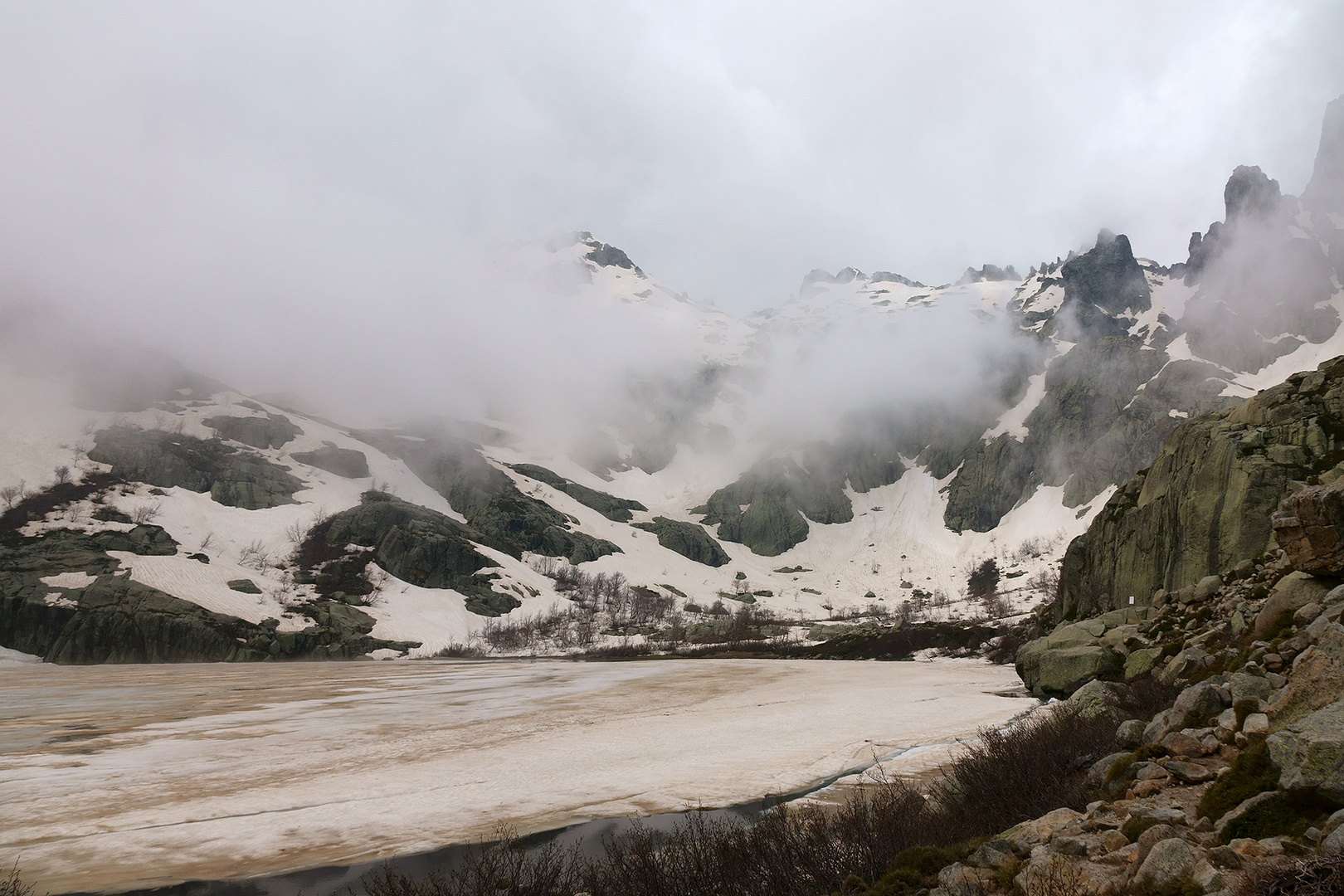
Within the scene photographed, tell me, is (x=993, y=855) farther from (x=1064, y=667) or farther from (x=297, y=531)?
(x=297, y=531)

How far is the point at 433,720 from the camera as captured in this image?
29.4m

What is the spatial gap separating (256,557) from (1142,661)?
14703 centimetres

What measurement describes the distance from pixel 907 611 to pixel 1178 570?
12847 centimetres

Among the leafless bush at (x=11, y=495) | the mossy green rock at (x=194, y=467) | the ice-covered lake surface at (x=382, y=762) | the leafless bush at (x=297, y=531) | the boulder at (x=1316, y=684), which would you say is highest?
the mossy green rock at (x=194, y=467)

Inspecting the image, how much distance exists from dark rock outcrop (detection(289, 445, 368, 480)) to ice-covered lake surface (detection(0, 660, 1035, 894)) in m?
144

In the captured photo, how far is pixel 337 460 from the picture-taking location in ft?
588

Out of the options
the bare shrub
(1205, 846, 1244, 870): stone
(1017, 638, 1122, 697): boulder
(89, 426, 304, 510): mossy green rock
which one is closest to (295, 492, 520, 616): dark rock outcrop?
(89, 426, 304, 510): mossy green rock

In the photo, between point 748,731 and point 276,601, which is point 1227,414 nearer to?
point 748,731

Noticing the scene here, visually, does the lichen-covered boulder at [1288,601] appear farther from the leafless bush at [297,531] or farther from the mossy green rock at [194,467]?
the mossy green rock at [194,467]

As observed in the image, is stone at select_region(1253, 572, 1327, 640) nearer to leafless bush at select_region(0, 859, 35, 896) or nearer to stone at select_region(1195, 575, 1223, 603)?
stone at select_region(1195, 575, 1223, 603)

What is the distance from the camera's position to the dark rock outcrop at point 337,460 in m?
176

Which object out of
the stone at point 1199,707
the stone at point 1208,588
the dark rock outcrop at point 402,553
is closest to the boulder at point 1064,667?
the stone at point 1208,588

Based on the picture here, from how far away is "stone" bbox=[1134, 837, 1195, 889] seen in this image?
195 inches

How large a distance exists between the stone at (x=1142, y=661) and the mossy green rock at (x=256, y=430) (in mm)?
201712
